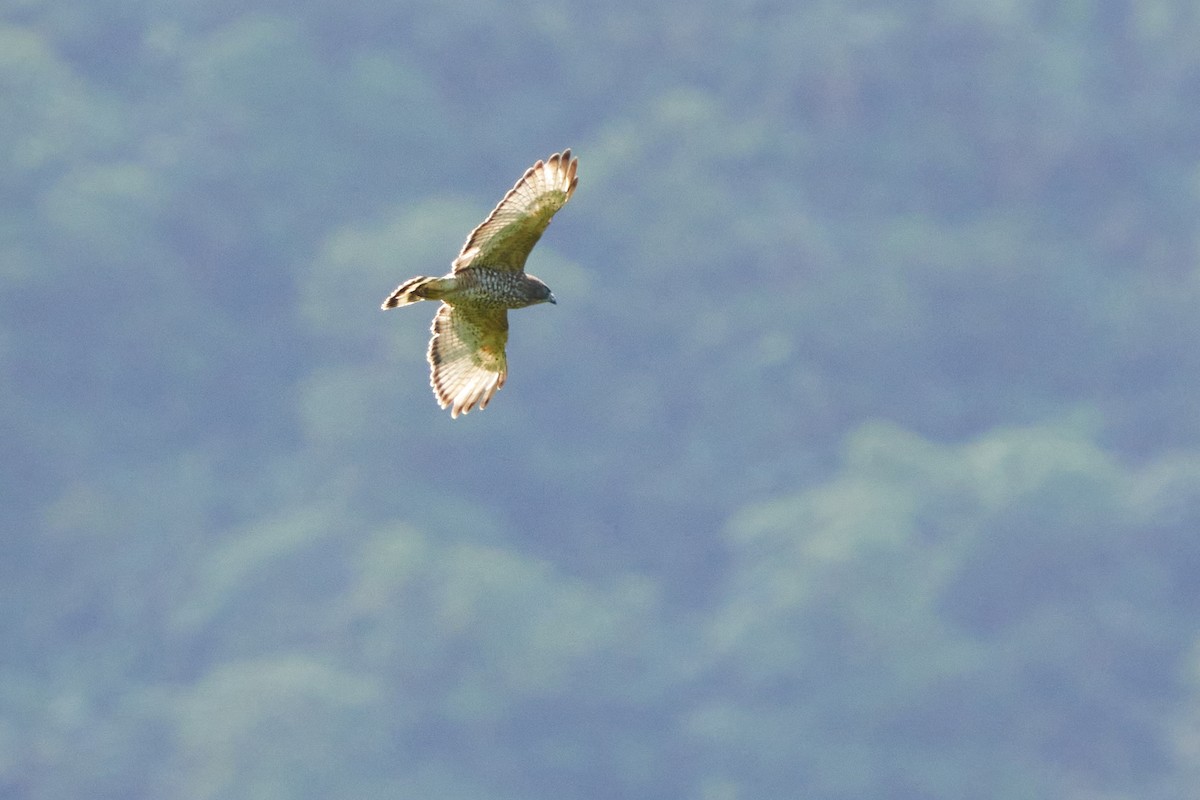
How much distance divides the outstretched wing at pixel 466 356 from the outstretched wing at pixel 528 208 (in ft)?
4.24

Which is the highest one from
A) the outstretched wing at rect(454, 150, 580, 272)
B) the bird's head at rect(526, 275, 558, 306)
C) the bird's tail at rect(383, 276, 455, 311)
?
the outstretched wing at rect(454, 150, 580, 272)

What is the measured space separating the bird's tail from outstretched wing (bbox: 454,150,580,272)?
0.34m

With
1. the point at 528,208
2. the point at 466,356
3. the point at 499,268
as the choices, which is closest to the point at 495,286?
the point at 499,268

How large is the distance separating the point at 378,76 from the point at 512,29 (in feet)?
32.7

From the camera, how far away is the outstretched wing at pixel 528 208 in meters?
22.0

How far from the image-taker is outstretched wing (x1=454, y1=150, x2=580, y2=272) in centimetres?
2200

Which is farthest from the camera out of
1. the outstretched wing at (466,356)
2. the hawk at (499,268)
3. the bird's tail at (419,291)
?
the outstretched wing at (466,356)

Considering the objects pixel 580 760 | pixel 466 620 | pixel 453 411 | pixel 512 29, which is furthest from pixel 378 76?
pixel 453 411

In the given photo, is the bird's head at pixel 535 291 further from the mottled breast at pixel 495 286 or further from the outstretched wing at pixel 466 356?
the outstretched wing at pixel 466 356

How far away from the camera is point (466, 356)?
2384 centimetres

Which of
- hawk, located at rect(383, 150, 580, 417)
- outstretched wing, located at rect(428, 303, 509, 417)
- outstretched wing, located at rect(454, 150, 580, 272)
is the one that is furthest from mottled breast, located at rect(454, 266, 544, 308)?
outstretched wing, located at rect(428, 303, 509, 417)

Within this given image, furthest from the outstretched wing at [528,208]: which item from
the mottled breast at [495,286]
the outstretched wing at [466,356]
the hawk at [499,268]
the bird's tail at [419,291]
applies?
the outstretched wing at [466,356]

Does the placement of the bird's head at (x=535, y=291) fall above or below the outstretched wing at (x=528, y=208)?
below

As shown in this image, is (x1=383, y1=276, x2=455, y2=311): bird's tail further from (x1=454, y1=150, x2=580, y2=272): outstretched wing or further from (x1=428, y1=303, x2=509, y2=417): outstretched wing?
(x1=428, y1=303, x2=509, y2=417): outstretched wing
